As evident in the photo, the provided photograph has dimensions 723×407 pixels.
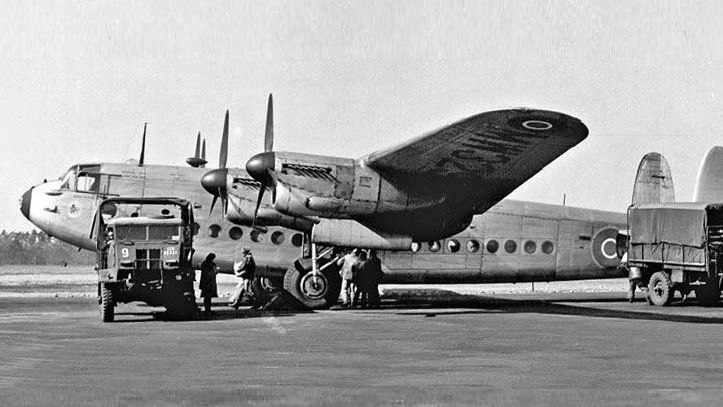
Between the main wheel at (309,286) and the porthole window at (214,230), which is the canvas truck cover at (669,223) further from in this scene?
the porthole window at (214,230)

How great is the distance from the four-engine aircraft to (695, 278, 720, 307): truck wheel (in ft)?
7.32

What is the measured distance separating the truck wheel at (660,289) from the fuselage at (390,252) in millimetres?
1374

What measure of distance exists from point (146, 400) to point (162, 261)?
9.57 m

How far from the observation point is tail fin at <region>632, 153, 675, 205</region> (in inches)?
944

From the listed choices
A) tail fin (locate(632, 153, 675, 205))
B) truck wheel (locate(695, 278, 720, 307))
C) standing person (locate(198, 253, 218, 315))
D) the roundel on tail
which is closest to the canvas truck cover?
the roundel on tail

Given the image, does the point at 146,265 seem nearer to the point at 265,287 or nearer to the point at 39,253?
the point at 265,287

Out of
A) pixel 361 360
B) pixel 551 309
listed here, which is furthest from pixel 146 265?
pixel 551 309

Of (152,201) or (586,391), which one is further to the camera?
(152,201)

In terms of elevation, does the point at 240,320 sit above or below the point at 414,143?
below

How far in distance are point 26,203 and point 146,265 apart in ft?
24.5

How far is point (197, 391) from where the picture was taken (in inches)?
287

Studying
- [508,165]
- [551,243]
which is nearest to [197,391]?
[508,165]

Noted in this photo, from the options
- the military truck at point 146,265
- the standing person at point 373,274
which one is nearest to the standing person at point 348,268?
the standing person at point 373,274

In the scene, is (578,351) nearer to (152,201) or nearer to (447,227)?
(447,227)
